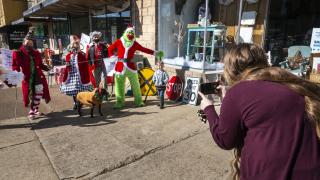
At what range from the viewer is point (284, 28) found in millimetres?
6379

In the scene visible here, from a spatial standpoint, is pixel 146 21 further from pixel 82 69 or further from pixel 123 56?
pixel 82 69

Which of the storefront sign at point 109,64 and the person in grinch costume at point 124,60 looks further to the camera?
the storefront sign at point 109,64

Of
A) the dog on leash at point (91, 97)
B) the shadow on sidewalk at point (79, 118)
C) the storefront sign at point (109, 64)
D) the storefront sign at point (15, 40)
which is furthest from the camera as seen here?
the storefront sign at point (15, 40)

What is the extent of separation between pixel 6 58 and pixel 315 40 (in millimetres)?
Result: 5954

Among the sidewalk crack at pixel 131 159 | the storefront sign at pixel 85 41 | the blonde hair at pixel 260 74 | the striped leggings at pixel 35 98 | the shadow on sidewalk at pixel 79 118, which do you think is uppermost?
the storefront sign at pixel 85 41

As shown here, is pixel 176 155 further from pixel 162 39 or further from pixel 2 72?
pixel 162 39

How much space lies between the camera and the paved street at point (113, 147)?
321 cm

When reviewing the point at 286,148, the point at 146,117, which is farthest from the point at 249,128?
the point at 146,117

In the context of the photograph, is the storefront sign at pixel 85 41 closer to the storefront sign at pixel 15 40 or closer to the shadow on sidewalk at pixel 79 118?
the shadow on sidewalk at pixel 79 118

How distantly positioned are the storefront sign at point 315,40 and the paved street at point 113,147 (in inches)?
108

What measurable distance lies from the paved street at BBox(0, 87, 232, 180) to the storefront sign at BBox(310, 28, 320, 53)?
274 centimetres

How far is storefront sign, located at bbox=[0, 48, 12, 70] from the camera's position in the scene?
500 centimetres

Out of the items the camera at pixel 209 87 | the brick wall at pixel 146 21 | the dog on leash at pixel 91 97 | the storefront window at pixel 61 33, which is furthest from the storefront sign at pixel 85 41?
the storefront window at pixel 61 33

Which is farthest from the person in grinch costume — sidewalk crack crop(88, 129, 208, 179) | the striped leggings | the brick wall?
sidewalk crack crop(88, 129, 208, 179)
